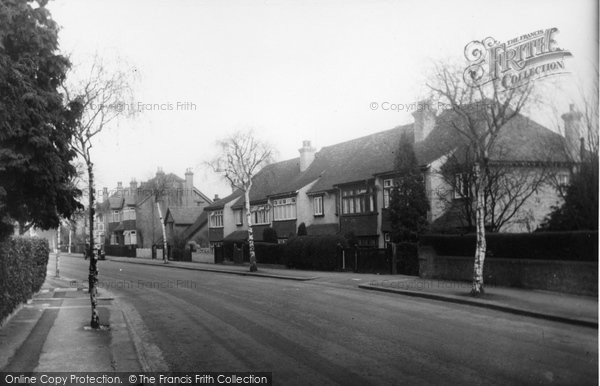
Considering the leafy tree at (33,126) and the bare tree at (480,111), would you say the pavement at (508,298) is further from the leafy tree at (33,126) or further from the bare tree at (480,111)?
the leafy tree at (33,126)

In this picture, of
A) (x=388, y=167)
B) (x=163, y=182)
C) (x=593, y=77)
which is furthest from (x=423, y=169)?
(x=163, y=182)

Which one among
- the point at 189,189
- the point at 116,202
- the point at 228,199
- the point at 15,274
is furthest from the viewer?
the point at 116,202

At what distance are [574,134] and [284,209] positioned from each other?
31.8 meters

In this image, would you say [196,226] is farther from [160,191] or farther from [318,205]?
[318,205]

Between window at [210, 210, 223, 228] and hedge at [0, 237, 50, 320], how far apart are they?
31.2 meters

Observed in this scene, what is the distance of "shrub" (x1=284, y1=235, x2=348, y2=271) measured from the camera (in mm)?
29656

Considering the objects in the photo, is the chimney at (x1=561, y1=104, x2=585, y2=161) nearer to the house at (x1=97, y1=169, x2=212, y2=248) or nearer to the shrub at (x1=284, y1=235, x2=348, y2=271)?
the shrub at (x1=284, y1=235, x2=348, y2=271)

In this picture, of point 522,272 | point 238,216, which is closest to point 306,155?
point 238,216

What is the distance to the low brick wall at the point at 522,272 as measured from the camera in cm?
1147

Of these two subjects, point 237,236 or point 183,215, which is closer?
point 237,236

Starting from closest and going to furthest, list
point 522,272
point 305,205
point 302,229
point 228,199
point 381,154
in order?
point 522,272 < point 381,154 < point 302,229 < point 305,205 < point 228,199

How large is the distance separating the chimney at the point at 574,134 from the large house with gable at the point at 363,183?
16cm

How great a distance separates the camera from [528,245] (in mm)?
16484

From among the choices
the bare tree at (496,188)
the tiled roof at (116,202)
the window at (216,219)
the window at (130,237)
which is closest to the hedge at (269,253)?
the window at (216,219)
